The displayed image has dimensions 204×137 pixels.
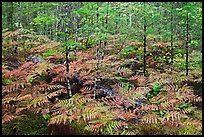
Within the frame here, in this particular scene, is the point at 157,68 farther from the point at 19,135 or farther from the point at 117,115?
the point at 19,135

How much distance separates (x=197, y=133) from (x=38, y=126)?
12.9 feet

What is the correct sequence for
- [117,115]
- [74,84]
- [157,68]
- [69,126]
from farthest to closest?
[157,68]
[74,84]
[69,126]
[117,115]

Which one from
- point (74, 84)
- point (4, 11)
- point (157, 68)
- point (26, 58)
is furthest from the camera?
point (4, 11)

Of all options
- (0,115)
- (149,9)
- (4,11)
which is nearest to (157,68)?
(149,9)

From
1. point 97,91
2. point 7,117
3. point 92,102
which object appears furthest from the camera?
point 97,91

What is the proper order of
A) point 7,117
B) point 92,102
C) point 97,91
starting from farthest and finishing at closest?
1. point 97,91
2. point 92,102
3. point 7,117

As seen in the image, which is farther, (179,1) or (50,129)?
(179,1)

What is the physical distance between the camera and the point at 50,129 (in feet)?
16.9

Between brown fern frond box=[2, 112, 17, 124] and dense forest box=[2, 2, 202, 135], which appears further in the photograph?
dense forest box=[2, 2, 202, 135]

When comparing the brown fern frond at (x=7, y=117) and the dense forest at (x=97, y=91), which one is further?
the dense forest at (x=97, y=91)

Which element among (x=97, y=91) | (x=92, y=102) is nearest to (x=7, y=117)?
(x=92, y=102)

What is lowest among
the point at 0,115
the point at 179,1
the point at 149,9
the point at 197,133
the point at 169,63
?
the point at 197,133

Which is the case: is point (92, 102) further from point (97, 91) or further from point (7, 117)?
point (7, 117)

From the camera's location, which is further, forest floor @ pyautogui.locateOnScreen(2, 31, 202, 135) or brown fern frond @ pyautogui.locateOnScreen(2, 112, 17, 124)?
forest floor @ pyautogui.locateOnScreen(2, 31, 202, 135)
